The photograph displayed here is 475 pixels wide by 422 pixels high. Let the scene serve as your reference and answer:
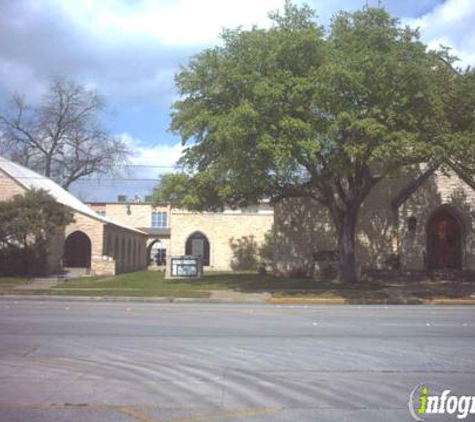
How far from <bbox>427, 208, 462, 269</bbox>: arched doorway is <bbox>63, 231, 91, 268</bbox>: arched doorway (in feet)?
75.3

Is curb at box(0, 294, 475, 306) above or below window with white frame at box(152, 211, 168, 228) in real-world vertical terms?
below

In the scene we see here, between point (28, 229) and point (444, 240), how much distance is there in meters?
23.6

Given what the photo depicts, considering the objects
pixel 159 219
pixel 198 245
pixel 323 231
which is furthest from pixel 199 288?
pixel 159 219

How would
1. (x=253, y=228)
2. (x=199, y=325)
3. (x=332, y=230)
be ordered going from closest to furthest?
(x=199, y=325) < (x=332, y=230) < (x=253, y=228)

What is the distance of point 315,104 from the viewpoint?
25125mm

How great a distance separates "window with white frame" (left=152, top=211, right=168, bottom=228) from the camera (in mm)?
77250

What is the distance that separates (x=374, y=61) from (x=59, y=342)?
17.9m

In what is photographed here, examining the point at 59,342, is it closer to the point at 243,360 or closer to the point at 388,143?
the point at 243,360

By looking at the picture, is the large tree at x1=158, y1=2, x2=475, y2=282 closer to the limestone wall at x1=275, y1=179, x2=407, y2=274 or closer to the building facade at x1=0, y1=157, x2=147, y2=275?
the limestone wall at x1=275, y1=179, x2=407, y2=274

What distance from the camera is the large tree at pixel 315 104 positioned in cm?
2469

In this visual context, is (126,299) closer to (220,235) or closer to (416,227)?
(416,227)

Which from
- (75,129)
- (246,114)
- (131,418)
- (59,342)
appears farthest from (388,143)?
(75,129)

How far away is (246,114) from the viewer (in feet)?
79.7

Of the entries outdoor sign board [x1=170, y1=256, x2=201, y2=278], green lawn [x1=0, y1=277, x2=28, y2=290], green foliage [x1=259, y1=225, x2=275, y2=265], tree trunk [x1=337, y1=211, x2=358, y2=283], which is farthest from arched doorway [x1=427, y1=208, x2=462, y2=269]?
green lawn [x1=0, y1=277, x2=28, y2=290]
